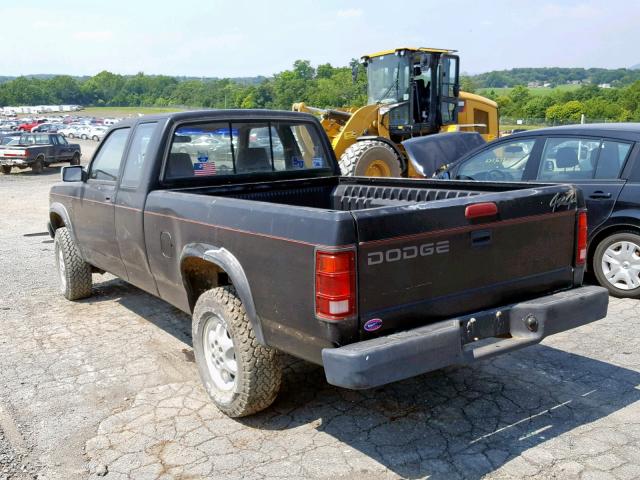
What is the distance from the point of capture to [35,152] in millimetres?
25766

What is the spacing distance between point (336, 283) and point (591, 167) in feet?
14.4

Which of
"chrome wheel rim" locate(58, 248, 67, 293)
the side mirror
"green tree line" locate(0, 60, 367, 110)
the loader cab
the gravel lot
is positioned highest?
"green tree line" locate(0, 60, 367, 110)

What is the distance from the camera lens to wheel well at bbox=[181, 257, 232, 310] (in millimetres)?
4285

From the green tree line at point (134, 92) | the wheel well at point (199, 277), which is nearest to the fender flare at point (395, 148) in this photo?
the wheel well at point (199, 277)

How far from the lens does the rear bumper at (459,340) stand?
308 centimetres

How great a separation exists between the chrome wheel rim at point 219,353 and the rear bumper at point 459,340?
3.48 feet

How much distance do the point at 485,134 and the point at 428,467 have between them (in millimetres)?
12773

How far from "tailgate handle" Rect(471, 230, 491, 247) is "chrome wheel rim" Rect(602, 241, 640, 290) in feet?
10.7

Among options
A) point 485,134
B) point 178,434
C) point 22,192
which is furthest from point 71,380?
point 22,192

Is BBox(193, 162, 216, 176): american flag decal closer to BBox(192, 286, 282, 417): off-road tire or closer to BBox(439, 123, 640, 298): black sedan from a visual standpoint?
BBox(192, 286, 282, 417): off-road tire

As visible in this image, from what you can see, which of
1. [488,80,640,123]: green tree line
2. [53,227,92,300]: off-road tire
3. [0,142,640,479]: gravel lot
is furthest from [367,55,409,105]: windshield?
[488,80,640,123]: green tree line

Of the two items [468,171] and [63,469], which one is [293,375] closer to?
[63,469]

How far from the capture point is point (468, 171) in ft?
24.9

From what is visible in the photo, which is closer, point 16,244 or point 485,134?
point 16,244
